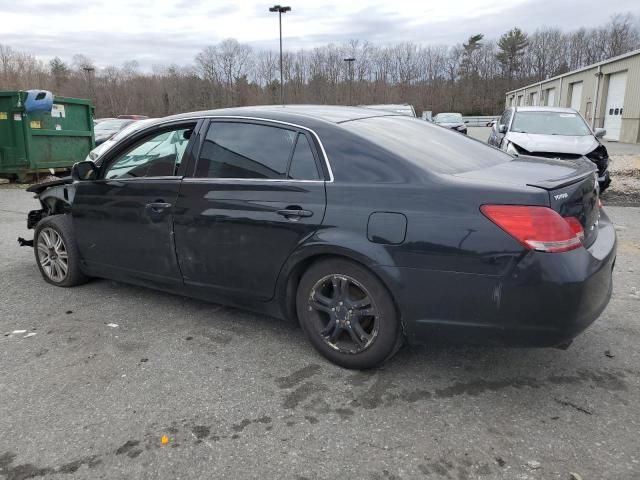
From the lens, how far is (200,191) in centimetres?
367

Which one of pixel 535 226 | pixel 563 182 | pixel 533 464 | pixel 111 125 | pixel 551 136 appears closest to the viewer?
pixel 533 464

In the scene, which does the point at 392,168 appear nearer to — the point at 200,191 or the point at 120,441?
the point at 200,191

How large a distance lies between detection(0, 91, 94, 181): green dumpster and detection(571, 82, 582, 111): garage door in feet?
103

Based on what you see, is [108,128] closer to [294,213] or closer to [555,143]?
[555,143]

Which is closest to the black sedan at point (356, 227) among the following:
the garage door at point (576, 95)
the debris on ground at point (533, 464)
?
the debris on ground at point (533, 464)

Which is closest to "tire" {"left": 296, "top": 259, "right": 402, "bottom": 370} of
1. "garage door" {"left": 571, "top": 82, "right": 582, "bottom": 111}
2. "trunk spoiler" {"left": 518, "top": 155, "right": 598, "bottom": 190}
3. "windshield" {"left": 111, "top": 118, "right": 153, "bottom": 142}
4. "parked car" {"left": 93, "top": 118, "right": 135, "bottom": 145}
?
"trunk spoiler" {"left": 518, "top": 155, "right": 598, "bottom": 190}

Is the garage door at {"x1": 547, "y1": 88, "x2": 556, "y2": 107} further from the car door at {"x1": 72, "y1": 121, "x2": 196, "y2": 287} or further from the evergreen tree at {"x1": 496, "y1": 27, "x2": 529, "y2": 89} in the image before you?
the car door at {"x1": 72, "y1": 121, "x2": 196, "y2": 287}

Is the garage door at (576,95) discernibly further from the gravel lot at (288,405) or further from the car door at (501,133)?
the gravel lot at (288,405)

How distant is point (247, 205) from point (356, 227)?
827mm

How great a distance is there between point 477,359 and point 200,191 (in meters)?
2.17

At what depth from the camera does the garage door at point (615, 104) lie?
26.5m

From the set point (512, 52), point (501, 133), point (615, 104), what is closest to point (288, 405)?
point (501, 133)

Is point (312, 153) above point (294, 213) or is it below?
above

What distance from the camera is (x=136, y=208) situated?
405cm
